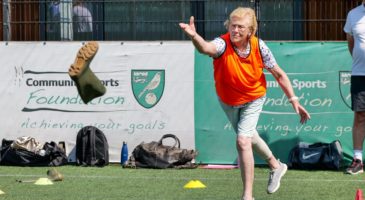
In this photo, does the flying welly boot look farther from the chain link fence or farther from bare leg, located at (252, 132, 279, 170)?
the chain link fence

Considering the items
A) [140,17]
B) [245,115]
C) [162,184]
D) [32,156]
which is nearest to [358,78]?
[162,184]

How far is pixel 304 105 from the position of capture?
476 inches

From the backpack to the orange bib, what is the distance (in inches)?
156

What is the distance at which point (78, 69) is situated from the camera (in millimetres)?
7398

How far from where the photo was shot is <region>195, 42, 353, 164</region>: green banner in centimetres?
1206

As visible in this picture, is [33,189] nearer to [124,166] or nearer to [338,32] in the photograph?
[124,166]

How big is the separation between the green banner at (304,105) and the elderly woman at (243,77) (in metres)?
3.50

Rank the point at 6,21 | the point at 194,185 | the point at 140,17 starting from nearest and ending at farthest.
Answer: the point at 194,185
the point at 6,21
the point at 140,17

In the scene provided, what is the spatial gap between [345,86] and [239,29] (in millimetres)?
4145

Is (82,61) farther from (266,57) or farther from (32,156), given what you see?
(32,156)

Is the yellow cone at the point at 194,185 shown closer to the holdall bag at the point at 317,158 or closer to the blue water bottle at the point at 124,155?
the holdall bag at the point at 317,158

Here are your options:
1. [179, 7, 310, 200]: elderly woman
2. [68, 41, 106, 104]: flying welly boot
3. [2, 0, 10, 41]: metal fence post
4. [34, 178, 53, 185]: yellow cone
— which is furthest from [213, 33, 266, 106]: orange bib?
[2, 0, 10, 41]: metal fence post

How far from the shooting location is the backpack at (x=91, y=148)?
40.0ft

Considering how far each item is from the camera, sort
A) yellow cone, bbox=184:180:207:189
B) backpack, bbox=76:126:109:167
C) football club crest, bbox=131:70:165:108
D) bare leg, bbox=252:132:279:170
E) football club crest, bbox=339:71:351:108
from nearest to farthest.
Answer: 1. bare leg, bbox=252:132:279:170
2. yellow cone, bbox=184:180:207:189
3. football club crest, bbox=339:71:351:108
4. backpack, bbox=76:126:109:167
5. football club crest, bbox=131:70:165:108
